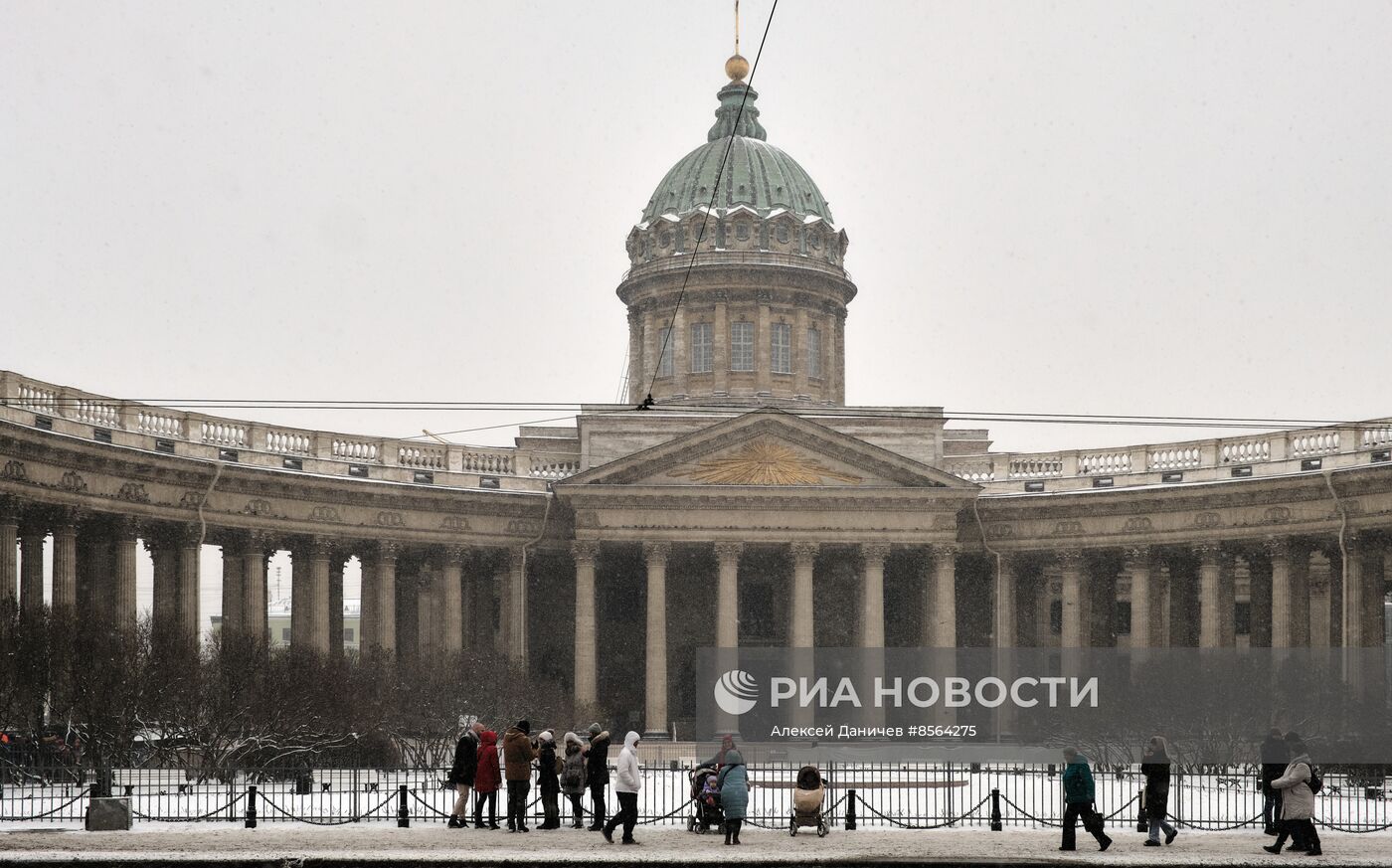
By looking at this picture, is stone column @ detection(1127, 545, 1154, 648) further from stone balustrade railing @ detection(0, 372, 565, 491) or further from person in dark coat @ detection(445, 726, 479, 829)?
person in dark coat @ detection(445, 726, 479, 829)

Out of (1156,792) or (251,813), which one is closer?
(1156,792)

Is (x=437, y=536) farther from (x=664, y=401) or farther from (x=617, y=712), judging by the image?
(x=664, y=401)

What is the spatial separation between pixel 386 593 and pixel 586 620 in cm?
732

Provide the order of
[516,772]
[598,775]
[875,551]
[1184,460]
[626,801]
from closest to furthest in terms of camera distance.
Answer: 1. [626,801]
2. [516,772]
3. [598,775]
4. [1184,460]
5. [875,551]

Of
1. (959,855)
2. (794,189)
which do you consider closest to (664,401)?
(794,189)

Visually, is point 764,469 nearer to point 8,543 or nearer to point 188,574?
point 188,574

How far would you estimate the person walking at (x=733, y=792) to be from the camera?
33.4 metres

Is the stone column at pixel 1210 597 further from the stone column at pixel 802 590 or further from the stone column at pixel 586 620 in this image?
the stone column at pixel 586 620

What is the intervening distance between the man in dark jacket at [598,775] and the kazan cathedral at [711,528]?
75.8 ft

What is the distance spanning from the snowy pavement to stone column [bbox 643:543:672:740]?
34.9 m

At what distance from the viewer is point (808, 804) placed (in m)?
34.9

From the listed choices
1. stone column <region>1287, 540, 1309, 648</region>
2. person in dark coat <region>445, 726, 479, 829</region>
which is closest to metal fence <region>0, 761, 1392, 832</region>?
person in dark coat <region>445, 726, 479, 829</region>

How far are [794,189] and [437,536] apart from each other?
2736 cm

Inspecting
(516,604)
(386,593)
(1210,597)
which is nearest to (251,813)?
(386,593)
